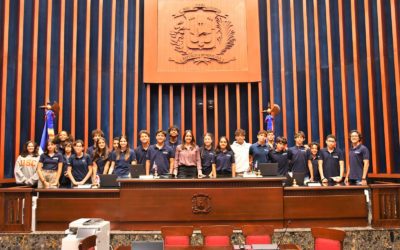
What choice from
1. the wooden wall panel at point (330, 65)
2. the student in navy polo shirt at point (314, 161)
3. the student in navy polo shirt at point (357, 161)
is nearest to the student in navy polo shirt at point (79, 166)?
the student in navy polo shirt at point (314, 161)

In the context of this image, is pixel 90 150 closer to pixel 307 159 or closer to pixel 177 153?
pixel 177 153

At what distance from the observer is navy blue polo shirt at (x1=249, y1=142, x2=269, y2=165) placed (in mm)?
5621

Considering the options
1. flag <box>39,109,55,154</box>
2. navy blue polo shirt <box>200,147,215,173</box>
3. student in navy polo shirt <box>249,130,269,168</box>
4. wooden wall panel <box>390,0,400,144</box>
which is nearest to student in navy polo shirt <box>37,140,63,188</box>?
flag <box>39,109,55,154</box>

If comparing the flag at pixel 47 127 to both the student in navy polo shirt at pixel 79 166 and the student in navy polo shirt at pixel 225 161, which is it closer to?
the student in navy polo shirt at pixel 79 166

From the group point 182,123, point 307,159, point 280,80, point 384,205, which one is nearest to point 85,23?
point 182,123

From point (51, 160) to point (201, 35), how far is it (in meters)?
3.81

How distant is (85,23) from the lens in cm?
760

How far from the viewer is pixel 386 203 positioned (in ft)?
15.3

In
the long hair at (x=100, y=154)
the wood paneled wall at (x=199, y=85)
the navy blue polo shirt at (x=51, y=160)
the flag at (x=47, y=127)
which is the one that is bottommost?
the navy blue polo shirt at (x=51, y=160)

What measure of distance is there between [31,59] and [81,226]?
14.1ft

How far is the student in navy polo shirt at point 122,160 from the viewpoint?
17.4 feet

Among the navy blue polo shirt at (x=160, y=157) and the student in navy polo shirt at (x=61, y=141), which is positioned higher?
the student in navy polo shirt at (x=61, y=141)

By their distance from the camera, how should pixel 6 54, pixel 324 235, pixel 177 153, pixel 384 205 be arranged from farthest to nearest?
pixel 6 54 < pixel 177 153 < pixel 384 205 < pixel 324 235

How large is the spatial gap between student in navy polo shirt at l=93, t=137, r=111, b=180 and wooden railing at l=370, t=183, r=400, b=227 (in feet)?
10.5
